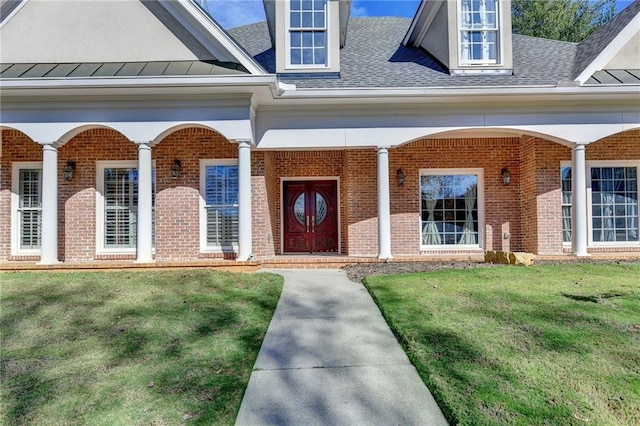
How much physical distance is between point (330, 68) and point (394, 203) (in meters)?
3.64

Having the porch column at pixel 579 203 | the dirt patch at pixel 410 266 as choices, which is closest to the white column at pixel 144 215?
the dirt patch at pixel 410 266

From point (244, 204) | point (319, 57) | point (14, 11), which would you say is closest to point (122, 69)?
point (14, 11)

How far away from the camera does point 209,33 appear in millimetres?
8078

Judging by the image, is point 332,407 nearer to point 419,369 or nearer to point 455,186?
point 419,369

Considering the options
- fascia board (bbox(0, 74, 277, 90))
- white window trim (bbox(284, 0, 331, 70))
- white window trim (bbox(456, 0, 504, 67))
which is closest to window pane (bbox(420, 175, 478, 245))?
white window trim (bbox(456, 0, 504, 67))

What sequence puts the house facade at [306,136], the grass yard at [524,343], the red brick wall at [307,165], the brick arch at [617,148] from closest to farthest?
the grass yard at [524,343], the house facade at [306,136], the brick arch at [617,148], the red brick wall at [307,165]

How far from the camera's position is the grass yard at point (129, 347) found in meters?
2.89

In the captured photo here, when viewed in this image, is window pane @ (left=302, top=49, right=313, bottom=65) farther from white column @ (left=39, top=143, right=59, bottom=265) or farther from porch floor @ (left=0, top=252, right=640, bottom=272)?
white column @ (left=39, top=143, right=59, bottom=265)

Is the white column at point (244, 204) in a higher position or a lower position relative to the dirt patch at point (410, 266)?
higher

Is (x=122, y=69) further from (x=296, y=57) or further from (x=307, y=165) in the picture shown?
(x=307, y=165)

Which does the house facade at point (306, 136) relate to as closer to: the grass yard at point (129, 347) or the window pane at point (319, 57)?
the window pane at point (319, 57)

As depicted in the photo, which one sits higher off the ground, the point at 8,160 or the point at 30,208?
the point at 8,160

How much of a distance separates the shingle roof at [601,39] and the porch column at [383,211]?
4.61 metres

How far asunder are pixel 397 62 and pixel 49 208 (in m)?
8.48
